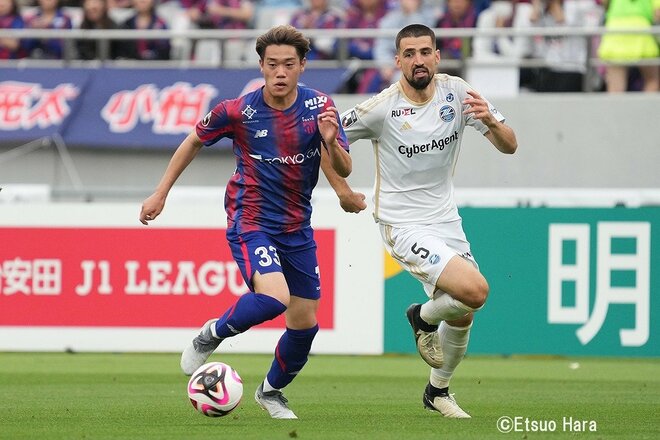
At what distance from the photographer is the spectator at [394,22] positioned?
18391 millimetres

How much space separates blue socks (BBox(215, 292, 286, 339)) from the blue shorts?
181mm

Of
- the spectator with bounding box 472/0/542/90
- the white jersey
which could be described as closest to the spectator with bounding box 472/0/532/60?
the spectator with bounding box 472/0/542/90

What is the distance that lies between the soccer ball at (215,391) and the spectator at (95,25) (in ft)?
35.9

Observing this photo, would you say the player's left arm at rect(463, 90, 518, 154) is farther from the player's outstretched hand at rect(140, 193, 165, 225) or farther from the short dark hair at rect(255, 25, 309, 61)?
the player's outstretched hand at rect(140, 193, 165, 225)

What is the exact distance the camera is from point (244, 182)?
9094 mm

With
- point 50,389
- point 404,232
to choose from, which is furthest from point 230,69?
point 404,232

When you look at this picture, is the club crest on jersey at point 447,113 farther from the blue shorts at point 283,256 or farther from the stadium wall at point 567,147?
the stadium wall at point 567,147

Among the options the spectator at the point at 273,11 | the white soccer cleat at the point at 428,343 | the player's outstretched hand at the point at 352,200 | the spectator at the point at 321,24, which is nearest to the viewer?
the player's outstretched hand at the point at 352,200

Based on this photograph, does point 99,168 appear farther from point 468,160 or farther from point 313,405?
point 313,405

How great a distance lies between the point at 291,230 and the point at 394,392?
279cm

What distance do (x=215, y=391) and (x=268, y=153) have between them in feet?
5.18

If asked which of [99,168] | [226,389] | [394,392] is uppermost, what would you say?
[226,389]

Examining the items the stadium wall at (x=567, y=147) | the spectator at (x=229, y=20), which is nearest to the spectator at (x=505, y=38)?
the stadium wall at (x=567, y=147)

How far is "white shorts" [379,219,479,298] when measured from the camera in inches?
370
